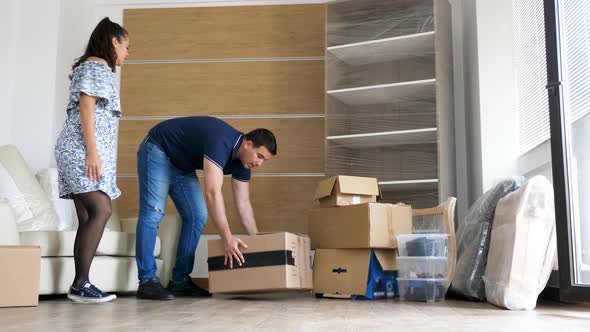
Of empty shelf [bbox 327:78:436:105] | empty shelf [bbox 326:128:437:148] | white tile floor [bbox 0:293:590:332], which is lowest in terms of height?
white tile floor [bbox 0:293:590:332]

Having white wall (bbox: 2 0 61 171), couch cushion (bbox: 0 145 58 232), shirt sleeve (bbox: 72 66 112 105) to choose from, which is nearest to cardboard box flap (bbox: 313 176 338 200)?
shirt sleeve (bbox: 72 66 112 105)

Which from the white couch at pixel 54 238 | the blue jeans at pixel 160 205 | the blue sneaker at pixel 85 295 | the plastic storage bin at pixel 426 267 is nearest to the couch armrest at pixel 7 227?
the white couch at pixel 54 238

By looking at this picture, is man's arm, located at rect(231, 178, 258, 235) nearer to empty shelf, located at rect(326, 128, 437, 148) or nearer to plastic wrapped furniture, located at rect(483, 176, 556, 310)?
empty shelf, located at rect(326, 128, 437, 148)

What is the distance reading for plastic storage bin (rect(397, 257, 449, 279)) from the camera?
277 cm

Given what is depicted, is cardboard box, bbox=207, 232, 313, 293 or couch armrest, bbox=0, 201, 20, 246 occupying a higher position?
couch armrest, bbox=0, 201, 20, 246

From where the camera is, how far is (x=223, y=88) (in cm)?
411

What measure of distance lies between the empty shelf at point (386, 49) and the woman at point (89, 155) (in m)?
1.48

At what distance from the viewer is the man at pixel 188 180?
264 centimetres

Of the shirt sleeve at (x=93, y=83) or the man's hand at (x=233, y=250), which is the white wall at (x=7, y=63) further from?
the man's hand at (x=233, y=250)

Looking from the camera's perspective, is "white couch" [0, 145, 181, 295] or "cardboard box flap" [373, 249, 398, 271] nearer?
"white couch" [0, 145, 181, 295]

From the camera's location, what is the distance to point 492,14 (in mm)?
3400

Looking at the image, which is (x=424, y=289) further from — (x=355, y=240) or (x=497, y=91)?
(x=497, y=91)

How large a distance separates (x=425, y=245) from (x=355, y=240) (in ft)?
1.07

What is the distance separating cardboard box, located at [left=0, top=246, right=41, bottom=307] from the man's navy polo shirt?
76cm
